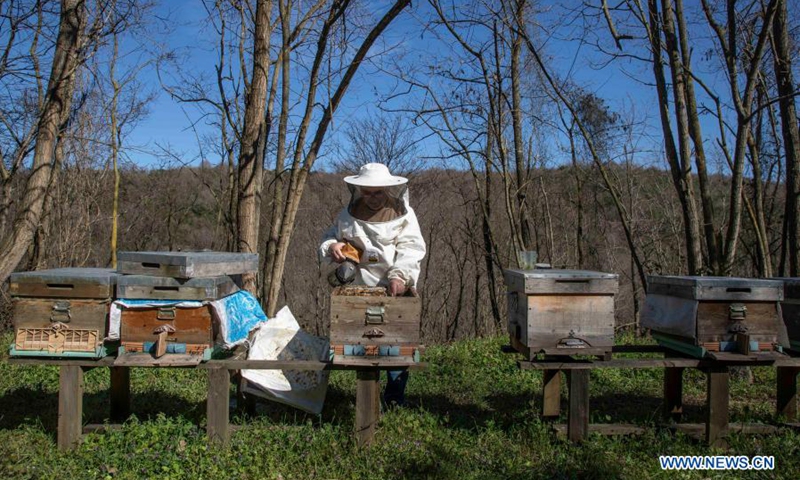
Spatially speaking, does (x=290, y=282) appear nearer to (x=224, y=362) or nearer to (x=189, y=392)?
(x=189, y=392)

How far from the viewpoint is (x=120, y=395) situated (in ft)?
13.6

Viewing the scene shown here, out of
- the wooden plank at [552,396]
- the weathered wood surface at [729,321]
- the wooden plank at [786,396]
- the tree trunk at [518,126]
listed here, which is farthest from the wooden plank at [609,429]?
the tree trunk at [518,126]

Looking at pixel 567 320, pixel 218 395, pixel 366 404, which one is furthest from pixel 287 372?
pixel 567 320

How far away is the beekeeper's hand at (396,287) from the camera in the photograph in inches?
144

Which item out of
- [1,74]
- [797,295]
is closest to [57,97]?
[1,74]

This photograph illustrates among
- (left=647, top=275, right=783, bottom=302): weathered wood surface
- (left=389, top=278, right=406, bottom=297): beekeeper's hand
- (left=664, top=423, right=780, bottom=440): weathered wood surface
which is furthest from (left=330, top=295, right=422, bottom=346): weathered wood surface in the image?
(left=664, top=423, right=780, bottom=440): weathered wood surface

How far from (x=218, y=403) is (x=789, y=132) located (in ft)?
19.8

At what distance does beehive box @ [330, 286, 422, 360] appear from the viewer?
345 cm

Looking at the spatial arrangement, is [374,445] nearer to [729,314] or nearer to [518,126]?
[729,314]

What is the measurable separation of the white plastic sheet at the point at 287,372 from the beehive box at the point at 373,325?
28.7 inches

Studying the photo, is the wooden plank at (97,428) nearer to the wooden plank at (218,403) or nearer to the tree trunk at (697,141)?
the wooden plank at (218,403)

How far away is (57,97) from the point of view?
687 cm

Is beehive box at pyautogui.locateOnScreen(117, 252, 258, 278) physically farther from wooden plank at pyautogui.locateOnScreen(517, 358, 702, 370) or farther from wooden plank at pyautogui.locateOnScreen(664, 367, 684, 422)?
wooden plank at pyautogui.locateOnScreen(664, 367, 684, 422)

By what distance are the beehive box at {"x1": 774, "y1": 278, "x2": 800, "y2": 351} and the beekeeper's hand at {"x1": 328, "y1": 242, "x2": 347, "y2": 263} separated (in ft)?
9.71
